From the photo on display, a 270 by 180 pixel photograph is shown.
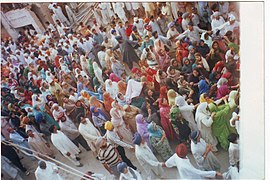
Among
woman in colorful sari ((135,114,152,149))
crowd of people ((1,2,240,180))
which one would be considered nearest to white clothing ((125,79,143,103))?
crowd of people ((1,2,240,180))

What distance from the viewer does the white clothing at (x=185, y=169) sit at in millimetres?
2582

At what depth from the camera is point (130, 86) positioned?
8.46 ft

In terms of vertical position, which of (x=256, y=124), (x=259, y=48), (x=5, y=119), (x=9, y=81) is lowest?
(x=256, y=124)

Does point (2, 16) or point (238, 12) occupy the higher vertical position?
point (2, 16)

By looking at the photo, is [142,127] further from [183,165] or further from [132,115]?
[183,165]

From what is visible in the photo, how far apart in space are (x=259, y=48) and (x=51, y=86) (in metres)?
1.16

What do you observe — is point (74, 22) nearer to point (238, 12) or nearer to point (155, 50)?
point (155, 50)

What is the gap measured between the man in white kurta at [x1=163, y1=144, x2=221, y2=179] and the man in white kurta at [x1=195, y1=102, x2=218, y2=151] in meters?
0.13

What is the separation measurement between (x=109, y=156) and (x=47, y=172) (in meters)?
0.35

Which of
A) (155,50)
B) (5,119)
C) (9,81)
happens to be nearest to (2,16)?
(9,81)

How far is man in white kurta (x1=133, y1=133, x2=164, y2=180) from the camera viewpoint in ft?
8.45

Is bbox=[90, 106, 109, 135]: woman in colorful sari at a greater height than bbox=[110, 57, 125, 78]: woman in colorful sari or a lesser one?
lesser

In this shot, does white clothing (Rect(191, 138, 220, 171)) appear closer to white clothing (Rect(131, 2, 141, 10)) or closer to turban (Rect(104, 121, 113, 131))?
turban (Rect(104, 121, 113, 131))

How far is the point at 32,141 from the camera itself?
255cm
